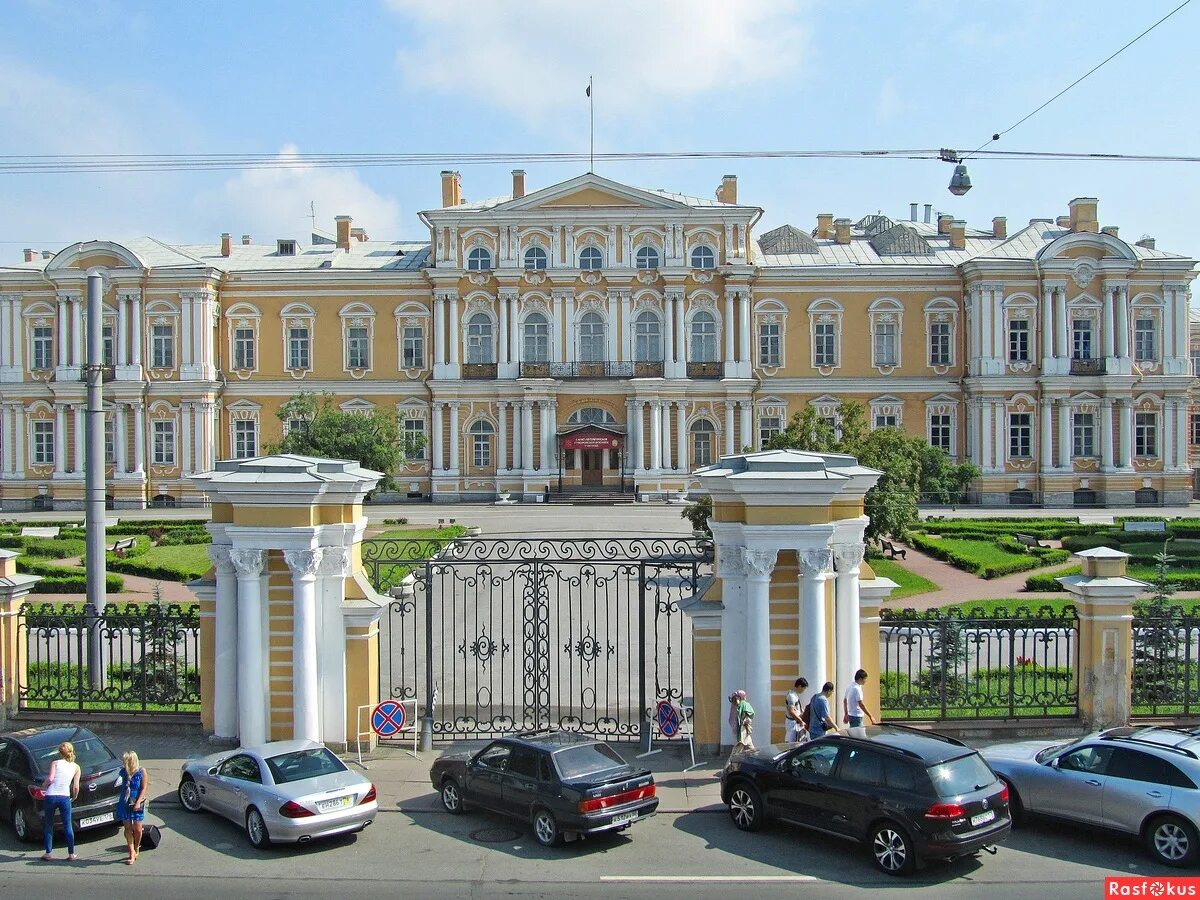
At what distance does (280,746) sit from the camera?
9555 millimetres

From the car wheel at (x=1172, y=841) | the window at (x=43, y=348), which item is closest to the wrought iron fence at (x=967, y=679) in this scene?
the car wheel at (x=1172, y=841)

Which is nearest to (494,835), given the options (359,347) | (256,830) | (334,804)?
(334,804)

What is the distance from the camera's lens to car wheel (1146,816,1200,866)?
326 inches

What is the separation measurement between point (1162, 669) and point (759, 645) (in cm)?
519

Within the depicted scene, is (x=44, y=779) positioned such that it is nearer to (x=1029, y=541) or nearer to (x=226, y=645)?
(x=226, y=645)

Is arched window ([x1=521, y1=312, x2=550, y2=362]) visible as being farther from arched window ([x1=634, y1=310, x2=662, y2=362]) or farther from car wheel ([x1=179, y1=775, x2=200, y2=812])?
car wheel ([x1=179, y1=775, x2=200, y2=812])

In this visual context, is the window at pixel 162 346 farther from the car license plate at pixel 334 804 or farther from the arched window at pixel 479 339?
the car license plate at pixel 334 804

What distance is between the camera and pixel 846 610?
11.3 m

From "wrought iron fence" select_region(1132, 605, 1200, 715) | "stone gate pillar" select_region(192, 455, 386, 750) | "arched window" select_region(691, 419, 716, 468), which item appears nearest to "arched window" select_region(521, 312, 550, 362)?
"arched window" select_region(691, 419, 716, 468)

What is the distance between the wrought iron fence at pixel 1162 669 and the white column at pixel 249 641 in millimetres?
9754

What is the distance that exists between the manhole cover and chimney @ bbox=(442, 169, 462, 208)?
138ft

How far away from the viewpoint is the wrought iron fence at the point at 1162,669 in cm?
1177

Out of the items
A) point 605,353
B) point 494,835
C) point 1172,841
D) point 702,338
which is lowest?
point 494,835

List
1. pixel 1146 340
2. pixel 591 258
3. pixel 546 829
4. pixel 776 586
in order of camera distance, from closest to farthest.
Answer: pixel 546 829 → pixel 776 586 → pixel 1146 340 → pixel 591 258
